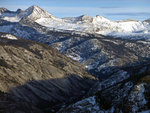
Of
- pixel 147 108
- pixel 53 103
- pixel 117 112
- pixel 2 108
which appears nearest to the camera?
pixel 147 108

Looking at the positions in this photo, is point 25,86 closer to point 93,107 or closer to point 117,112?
point 93,107

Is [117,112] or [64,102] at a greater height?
[117,112]

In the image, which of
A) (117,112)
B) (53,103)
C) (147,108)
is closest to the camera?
(147,108)

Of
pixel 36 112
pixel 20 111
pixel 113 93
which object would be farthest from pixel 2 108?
pixel 113 93

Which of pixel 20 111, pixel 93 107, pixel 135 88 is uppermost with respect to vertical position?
pixel 135 88

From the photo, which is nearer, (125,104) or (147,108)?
(147,108)

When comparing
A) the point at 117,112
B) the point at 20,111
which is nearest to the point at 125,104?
the point at 117,112

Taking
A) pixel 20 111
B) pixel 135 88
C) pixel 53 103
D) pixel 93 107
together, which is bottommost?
pixel 53 103

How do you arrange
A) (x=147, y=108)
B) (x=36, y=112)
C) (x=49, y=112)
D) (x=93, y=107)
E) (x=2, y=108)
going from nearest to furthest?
(x=147, y=108)
(x=93, y=107)
(x=2, y=108)
(x=36, y=112)
(x=49, y=112)

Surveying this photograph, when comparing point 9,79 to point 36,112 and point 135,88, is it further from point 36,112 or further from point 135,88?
point 135,88
